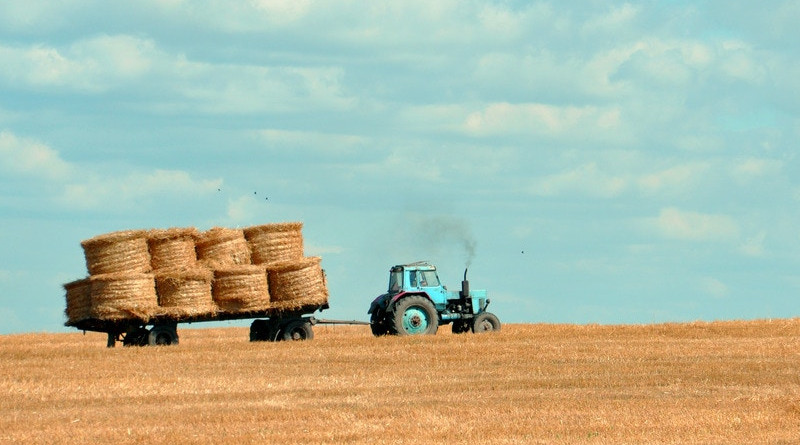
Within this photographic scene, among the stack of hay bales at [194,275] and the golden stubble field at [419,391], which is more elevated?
the stack of hay bales at [194,275]

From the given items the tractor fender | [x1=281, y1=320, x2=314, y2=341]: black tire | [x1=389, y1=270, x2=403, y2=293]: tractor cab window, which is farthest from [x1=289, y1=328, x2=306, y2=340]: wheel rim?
[x1=389, y1=270, x2=403, y2=293]: tractor cab window

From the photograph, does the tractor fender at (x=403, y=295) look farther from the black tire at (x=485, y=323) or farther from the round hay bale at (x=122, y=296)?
the round hay bale at (x=122, y=296)

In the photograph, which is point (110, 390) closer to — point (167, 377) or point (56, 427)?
point (167, 377)

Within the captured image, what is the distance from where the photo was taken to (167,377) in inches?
821

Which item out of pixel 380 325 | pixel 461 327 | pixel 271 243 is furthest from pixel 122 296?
pixel 461 327

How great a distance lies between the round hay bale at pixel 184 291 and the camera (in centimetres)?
2702

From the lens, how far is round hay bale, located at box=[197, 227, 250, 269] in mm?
27672

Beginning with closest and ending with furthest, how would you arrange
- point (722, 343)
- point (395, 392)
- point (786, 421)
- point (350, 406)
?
point (786, 421), point (350, 406), point (395, 392), point (722, 343)

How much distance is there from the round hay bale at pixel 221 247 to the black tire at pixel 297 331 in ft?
6.98

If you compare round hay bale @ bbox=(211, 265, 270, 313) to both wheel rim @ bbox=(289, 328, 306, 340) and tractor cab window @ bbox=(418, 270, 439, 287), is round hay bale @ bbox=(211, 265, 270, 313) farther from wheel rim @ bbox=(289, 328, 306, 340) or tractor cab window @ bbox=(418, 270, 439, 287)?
tractor cab window @ bbox=(418, 270, 439, 287)

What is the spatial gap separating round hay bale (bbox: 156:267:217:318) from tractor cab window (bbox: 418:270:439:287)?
5880 millimetres

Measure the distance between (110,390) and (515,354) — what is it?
8.81 metres

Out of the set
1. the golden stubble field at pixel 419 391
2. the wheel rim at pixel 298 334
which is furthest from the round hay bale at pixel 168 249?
the wheel rim at pixel 298 334

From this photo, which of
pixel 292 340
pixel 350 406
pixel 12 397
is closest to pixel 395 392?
pixel 350 406
